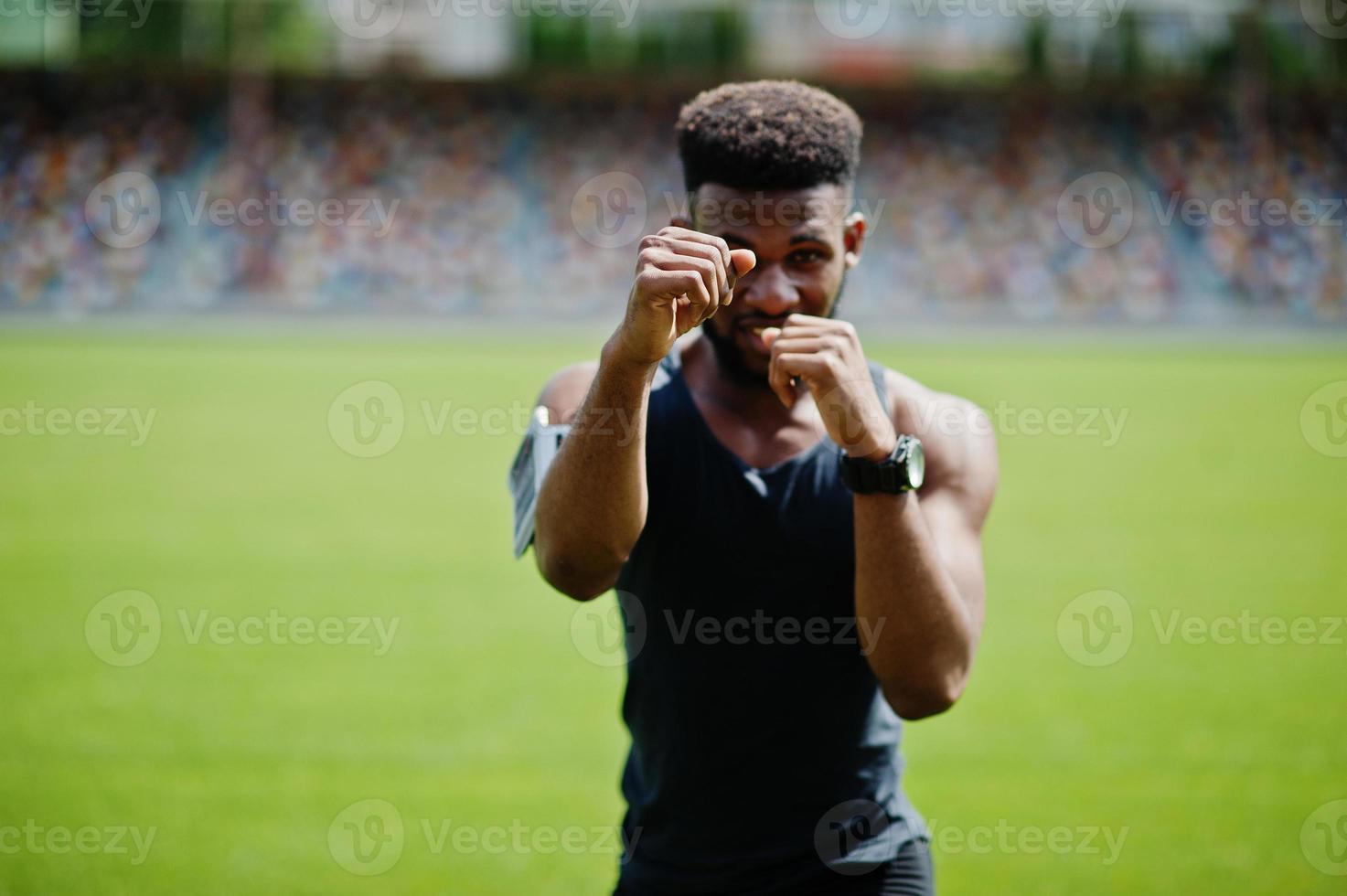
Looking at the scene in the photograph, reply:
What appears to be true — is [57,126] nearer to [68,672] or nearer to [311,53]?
[311,53]

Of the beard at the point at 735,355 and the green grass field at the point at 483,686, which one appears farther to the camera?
the green grass field at the point at 483,686

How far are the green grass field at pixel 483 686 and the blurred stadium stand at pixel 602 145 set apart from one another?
19025 millimetres

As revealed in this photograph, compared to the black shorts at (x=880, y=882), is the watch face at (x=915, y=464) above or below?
above

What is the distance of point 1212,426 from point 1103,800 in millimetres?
13169
